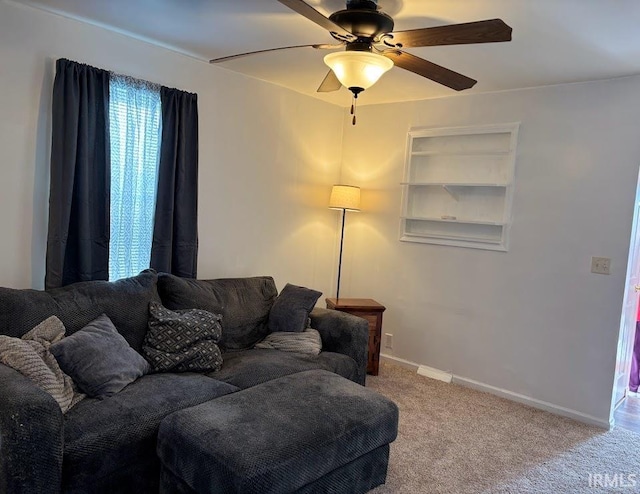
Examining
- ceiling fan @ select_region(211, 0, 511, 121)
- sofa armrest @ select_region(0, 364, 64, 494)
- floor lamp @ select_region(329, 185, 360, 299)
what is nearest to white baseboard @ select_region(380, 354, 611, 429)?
floor lamp @ select_region(329, 185, 360, 299)

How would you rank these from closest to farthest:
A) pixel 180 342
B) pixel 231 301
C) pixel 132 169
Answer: pixel 180 342
pixel 132 169
pixel 231 301

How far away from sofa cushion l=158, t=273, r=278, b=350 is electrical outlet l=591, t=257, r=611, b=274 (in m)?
2.23

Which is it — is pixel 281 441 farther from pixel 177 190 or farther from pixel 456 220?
pixel 456 220

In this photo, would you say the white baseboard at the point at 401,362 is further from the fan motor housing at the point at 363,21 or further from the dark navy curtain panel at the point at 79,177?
the fan motor housing at the point at 363,21

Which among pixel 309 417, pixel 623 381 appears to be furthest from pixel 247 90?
pixel 623 381

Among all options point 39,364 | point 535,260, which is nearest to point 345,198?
point 535,260

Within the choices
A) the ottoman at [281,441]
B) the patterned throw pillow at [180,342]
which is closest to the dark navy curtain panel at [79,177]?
the patterned throw pillow at [180,342]

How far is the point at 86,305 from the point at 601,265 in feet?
10.6

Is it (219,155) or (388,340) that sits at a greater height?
(219,155)

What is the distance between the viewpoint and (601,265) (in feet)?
→ 11.2

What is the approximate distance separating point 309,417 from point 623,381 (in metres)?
2.92

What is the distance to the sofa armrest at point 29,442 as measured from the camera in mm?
1825

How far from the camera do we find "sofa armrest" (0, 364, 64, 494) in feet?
5.99

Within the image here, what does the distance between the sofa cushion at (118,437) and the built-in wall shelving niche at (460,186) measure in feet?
8.26
